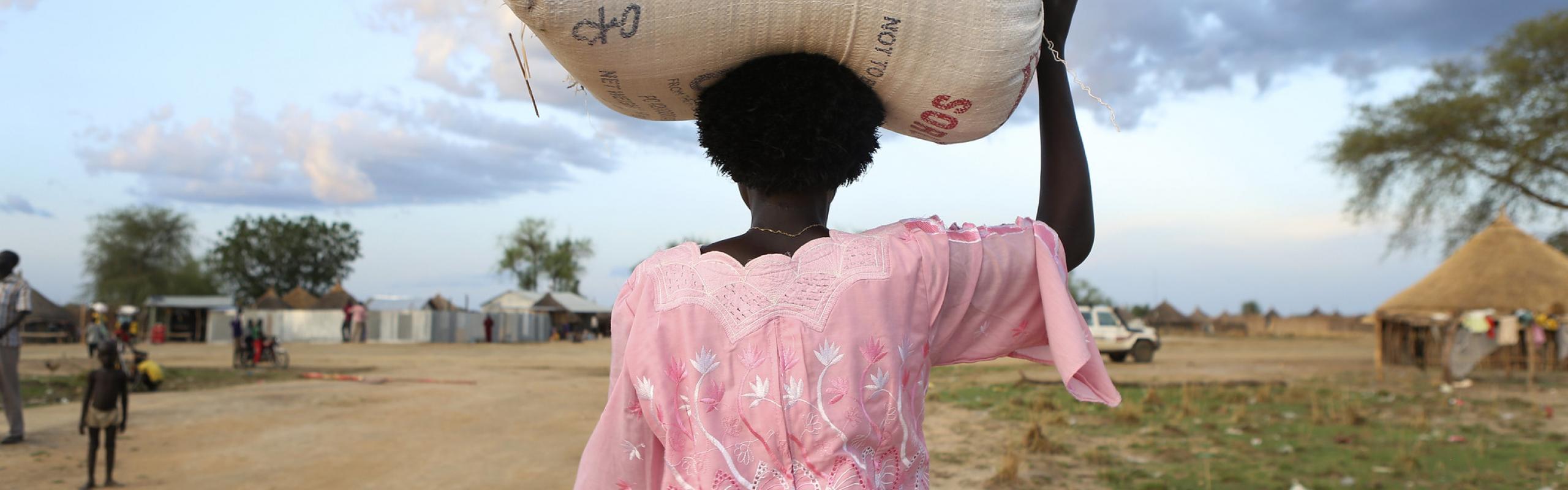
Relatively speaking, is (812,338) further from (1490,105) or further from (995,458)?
(1490,105)

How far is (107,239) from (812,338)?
60590 mm

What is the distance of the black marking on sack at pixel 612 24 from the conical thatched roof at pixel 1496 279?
58.6 ft

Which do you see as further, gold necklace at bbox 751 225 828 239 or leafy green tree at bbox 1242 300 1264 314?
leafy green tree at bbox 1242 300 1264 314

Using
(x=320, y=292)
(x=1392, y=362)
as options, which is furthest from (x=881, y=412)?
(x=320, y=292)

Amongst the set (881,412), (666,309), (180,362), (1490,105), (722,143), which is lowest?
(180,362)

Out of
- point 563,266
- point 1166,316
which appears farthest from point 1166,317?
point 563,266

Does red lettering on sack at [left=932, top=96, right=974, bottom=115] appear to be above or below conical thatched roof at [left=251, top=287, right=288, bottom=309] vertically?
above

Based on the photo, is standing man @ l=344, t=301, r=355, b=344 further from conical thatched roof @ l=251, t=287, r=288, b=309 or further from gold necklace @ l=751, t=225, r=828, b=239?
gold necklace @ l=751, t=225, r=828, b=239

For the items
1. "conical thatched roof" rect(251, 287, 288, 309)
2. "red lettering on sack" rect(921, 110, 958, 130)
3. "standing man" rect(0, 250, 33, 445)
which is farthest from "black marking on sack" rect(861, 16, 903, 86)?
"conical thatched roof" rect(251, 287, 288, 309)

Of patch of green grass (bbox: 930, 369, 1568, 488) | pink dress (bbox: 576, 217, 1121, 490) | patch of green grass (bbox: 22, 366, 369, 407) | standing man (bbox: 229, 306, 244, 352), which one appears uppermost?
pink dress (bbox: 576, 217, 1121, 490)

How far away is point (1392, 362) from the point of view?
55.0ft

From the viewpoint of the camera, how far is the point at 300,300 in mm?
41344

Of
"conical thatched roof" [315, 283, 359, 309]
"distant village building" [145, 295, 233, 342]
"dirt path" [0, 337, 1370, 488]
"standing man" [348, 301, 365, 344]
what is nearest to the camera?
"dirt path" [0, 337, 1370, 488]

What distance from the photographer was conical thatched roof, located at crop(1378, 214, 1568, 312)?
595 inches
